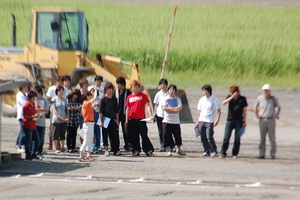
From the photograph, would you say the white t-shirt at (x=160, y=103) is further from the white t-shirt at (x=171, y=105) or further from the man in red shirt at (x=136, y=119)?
the man in red shirt at (x=136, y=119)

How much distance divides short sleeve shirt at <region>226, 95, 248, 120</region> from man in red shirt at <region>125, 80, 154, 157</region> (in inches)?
73.5

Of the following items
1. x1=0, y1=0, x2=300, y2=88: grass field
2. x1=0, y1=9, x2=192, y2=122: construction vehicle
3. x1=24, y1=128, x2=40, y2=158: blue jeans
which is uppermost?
x1=0, y1=0, x2=300, y2=88: grass field

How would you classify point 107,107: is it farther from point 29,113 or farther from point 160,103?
point 29,113

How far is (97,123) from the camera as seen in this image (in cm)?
2220

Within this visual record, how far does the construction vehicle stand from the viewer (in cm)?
2903

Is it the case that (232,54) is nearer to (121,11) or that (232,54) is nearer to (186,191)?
(121,11)

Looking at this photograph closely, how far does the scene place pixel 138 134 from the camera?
72.4 ft

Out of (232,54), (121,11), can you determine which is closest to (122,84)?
(232,54)

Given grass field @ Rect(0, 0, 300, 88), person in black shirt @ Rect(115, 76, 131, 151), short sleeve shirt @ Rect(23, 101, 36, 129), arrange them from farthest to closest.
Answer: grass field @ Rect(0, 0, 300, 88) → person in black shirt @ Rect(115, 76, 131, 151) → short sleeve shirt @ Rect(23, 101, 36, 129)

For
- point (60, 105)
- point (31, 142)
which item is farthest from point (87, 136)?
point (60, 105)

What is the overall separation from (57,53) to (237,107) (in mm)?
9004

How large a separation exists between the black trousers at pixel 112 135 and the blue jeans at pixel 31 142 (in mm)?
1664

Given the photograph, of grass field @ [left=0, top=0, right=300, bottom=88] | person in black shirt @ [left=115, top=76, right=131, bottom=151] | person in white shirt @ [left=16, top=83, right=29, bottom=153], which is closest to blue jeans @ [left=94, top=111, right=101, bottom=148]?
person in black shirt @ [left=115, top=76, right=131, bottom=151]

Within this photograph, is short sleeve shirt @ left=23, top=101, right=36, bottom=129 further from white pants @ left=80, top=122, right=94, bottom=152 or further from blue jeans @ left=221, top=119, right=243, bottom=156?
blue jeans @ left=221, top=119, right=243, bottom=156
